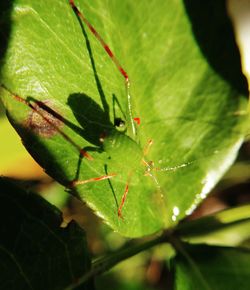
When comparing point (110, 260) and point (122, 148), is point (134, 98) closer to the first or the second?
point (122, 148)

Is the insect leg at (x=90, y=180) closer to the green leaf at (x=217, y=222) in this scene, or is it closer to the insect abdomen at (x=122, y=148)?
the insect abdomen at (x=122, y=148)

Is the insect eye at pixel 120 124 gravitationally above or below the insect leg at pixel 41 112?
below

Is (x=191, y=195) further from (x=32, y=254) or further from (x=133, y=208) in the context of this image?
(x=32, y=254)

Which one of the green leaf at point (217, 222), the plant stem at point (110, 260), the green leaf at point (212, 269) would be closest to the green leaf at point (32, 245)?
the plant stem at point (110, 260)

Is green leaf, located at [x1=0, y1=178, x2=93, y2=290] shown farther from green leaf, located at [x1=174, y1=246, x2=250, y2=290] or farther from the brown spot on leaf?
green leaf, located at [x1=174, y1=246, x2=250, y2=290]

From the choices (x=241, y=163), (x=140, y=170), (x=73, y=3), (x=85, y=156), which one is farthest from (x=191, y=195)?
(x=241, y=163)

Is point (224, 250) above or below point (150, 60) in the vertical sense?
below

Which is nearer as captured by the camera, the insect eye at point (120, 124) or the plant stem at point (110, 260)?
the plant stem at point (110, 260)
